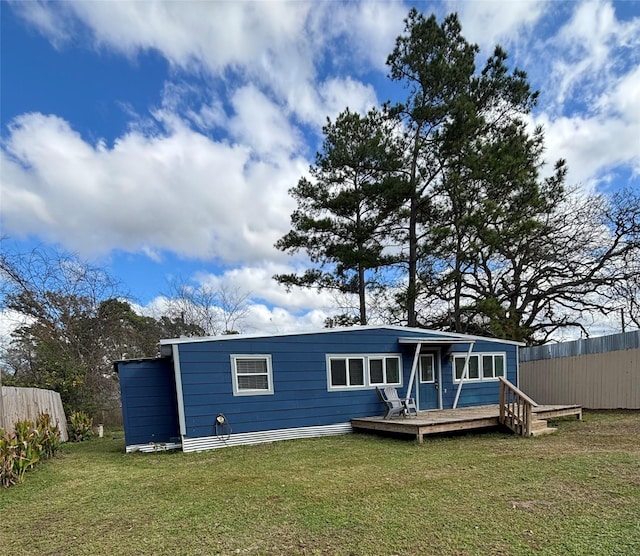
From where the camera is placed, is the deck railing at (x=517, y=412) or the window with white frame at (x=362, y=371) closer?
the deck railing at (x=517, y=412)

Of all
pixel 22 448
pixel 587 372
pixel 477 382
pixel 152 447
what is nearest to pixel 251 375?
pixel 152 447

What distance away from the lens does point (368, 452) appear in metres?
6.58

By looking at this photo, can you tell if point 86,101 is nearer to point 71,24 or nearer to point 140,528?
point 71,24

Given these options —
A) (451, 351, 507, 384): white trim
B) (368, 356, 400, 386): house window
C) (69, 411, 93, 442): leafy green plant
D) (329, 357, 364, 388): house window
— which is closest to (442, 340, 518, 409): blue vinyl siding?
(451, 351, 507, 384): white trim

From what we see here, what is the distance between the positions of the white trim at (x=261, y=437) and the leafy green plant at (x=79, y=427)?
5136 mm

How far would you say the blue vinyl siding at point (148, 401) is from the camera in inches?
309

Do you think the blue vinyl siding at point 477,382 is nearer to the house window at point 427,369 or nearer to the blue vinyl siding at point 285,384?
the house window at point 427,369

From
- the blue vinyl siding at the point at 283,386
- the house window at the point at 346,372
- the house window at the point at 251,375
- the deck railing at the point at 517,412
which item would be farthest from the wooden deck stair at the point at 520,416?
the house window at the point at 251,375

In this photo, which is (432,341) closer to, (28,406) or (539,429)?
(539,429)

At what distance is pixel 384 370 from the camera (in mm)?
9438

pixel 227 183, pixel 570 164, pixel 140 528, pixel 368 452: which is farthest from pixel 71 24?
pixel 570 164

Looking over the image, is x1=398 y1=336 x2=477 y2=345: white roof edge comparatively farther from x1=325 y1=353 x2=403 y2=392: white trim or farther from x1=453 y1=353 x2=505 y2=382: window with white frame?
x1=453 y1=353 x2=505 y2=382: window with white frame

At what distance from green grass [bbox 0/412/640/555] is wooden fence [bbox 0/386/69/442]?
1103 millimetres

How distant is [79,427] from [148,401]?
13.8 feet
